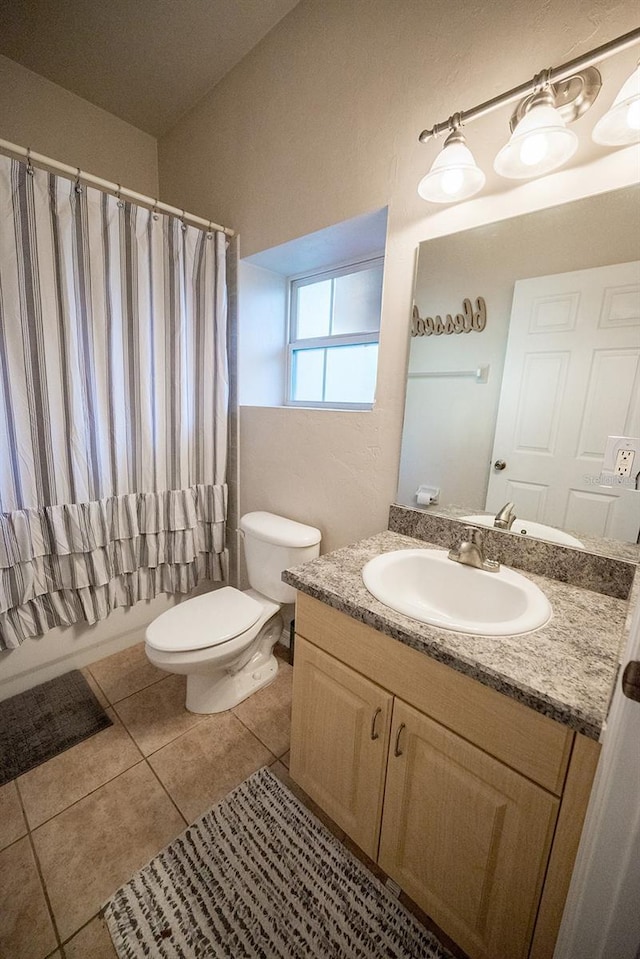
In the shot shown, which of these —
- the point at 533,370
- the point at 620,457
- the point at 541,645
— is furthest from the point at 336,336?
the point at 541,645

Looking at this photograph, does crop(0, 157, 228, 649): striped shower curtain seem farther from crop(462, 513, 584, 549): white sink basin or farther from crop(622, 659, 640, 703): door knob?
crop(622, 659, 640, 703): door knob

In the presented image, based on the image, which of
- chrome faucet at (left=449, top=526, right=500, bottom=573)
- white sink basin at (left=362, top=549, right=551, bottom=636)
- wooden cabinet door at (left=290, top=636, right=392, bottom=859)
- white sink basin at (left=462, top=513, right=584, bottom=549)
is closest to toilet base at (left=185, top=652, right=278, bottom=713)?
wooden cabinet door at (left=290, top=636, right=392, bottom=859)

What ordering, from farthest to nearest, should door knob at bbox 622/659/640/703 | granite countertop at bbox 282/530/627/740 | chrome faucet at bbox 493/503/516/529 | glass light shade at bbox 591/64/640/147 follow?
chrome faucet at bbox 493/503/516/529, glass light shade at bbox 591/64/640/147, granite countertop at bbox 282/530/627/740, door knob at bbox 622/659/640/703

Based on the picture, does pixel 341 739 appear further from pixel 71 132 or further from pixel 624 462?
pixel 71 132

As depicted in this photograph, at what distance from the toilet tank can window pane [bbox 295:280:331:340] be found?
102 cm

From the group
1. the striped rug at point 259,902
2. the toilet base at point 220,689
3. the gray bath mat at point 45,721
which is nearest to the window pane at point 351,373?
the toilet base at point 220,689

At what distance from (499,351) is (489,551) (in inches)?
23.6

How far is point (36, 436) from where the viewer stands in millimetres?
1406

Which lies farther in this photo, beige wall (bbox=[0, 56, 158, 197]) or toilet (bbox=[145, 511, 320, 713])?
beige wall (bbox=[0, 56, 158, 197])

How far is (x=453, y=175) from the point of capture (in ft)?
3.21

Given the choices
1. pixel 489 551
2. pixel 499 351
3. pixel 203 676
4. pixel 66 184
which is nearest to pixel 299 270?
pixel 66 184

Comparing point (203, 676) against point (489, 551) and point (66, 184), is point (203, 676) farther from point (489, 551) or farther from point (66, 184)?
point (66, 184)

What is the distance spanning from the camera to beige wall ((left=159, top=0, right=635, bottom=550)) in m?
0.98

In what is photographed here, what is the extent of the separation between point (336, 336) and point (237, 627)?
1.41 m
